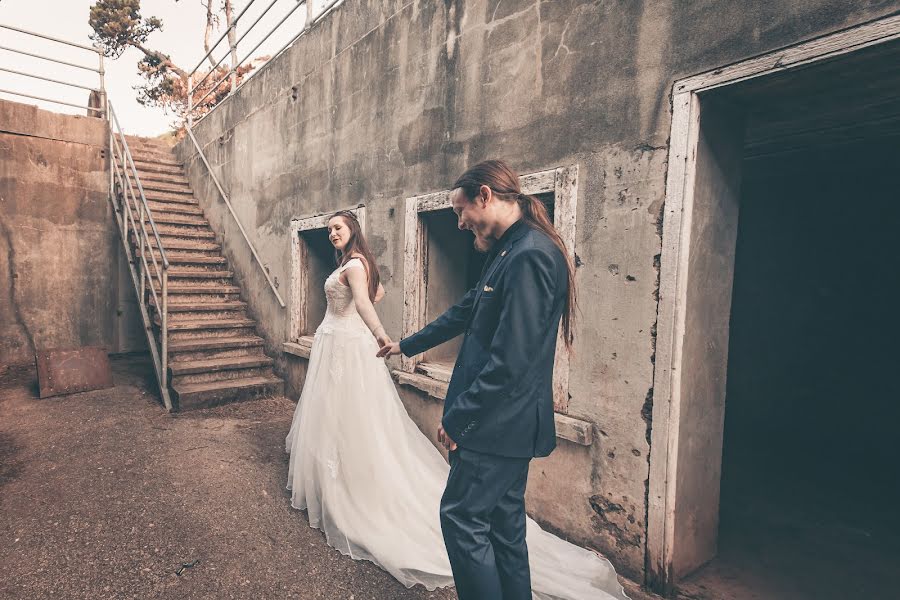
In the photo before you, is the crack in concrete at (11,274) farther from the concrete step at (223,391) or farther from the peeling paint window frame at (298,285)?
the peeling paint window frame at (298,285)

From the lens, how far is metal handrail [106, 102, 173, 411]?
6.12 metres

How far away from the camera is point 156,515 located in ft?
11.6

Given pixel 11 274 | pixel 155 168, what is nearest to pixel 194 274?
pixel 11 274

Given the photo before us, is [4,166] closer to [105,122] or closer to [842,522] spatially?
[105,122]

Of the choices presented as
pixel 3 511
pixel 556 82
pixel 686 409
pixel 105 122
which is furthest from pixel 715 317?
pixel 105 122

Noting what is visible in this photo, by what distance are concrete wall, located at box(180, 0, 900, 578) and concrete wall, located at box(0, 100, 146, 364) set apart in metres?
5.93

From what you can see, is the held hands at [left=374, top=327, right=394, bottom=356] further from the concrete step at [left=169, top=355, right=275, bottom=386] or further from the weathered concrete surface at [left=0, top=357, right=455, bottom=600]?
the concrete step at [left=169, top=355, right=275, bottom=386]

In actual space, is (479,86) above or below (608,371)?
above

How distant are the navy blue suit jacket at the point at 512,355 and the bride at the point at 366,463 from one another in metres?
1.10

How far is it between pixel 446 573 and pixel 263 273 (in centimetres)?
579

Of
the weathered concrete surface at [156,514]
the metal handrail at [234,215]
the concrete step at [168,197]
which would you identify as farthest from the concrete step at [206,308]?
the concrete step at [168,197]

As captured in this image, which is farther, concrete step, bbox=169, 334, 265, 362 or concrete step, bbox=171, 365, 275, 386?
concrete step, bbox=169, 334, 265, 362

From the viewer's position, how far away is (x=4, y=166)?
7.93 meters

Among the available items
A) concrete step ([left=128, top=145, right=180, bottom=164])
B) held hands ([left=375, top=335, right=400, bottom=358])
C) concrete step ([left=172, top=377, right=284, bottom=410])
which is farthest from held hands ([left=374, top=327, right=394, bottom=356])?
concrete step ([left=128, top=145, right=180, bottom=164])
